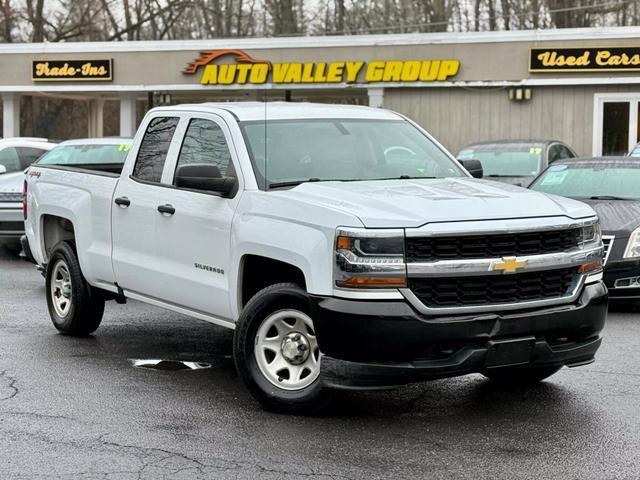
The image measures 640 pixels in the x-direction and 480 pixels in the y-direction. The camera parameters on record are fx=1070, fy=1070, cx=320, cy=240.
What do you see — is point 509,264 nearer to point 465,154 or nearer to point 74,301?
point 74,301

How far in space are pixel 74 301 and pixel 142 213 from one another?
1.43m

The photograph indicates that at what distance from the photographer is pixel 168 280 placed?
7363mm

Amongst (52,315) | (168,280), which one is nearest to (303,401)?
(168,280)

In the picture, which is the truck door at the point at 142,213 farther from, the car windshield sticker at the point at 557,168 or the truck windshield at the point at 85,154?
the truck windshield at the point at 85,154

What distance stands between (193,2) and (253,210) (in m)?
42.5

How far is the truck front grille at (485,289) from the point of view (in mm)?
5832

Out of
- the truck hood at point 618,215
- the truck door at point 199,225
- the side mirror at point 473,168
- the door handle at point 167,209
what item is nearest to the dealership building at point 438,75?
the truck hood at point 618,215

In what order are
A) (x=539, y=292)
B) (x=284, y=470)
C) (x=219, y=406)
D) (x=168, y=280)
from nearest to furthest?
(x=284, y=470)
(x=539, y=292)
(x=219, y=406)
(x=168, y=280)

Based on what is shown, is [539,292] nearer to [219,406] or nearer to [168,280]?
[219,406]

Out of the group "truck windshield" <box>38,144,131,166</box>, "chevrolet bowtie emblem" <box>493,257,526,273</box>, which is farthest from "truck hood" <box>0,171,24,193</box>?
"chevrolet bowtie emblem" <box>493,257,526,273</box>

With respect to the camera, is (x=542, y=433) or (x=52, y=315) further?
(x=52, y=315)

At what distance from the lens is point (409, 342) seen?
18.8 ft

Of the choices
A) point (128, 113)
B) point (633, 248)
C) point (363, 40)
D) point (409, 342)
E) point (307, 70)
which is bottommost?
point (633, 248)

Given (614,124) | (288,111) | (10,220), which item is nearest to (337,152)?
(288,111)
